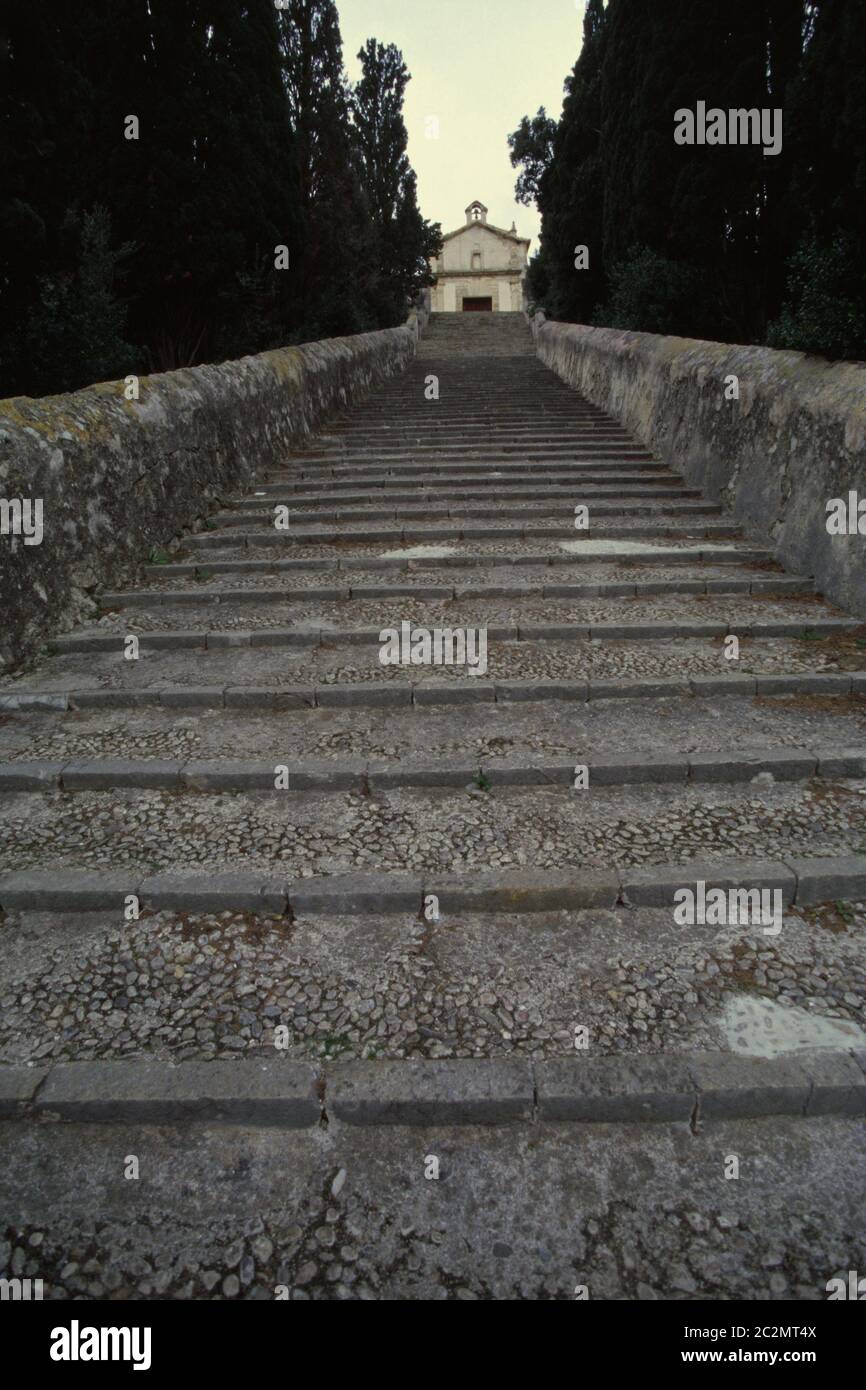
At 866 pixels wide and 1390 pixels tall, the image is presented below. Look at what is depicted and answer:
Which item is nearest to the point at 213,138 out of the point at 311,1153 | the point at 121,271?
the point at 121,271

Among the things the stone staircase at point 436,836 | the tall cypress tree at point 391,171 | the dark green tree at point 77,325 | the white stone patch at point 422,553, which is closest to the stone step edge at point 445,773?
the stone staircase at point 436,836

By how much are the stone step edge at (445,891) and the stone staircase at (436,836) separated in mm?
13

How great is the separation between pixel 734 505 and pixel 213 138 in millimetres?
8855

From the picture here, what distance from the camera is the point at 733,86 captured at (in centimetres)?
903

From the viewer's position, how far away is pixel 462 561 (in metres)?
6.43

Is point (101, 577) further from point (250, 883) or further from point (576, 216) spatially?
point (576, 216)

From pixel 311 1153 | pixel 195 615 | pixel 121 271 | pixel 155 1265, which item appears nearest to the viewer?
pixel 155 1265

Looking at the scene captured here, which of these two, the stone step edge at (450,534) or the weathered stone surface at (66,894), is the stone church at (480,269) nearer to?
the stone step edge at (450,534)

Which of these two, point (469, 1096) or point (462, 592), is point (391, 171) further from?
point (469, 1096)

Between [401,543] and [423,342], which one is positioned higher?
[423,342]

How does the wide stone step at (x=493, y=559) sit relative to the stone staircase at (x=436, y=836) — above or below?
above

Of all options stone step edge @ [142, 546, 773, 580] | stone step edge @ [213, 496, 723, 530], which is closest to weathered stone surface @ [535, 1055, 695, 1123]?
stone step edge @ [142, 546, 773, 580]

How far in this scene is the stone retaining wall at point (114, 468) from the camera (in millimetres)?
4801

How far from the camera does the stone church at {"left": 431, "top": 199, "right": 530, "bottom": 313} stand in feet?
152
